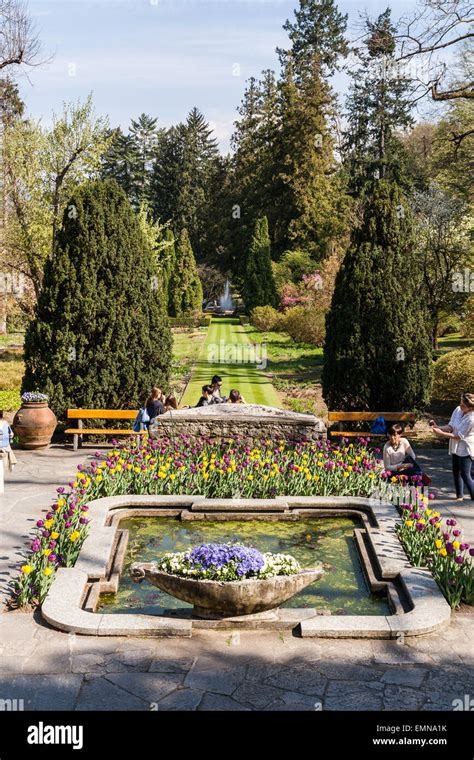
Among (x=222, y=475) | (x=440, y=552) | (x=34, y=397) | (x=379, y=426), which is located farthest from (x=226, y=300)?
(x=440, y=552)

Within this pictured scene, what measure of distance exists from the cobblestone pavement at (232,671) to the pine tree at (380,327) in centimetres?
818

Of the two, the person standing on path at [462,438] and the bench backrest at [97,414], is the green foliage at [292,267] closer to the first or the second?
the bench backrest at [97,414]

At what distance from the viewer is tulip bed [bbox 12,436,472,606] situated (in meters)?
9.39

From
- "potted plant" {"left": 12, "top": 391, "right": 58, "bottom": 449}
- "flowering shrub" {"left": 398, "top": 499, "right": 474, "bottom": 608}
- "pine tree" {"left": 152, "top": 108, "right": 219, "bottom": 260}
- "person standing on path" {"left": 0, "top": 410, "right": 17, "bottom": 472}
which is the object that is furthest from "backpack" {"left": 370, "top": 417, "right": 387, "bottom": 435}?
"pine tree" {"left": 152, "top": 108, "right": 219, "bottom": 260}

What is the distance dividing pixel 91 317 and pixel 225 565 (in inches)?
346

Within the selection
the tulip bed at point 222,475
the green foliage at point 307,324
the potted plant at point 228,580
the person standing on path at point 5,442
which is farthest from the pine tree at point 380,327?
the green foliage at point 307,324

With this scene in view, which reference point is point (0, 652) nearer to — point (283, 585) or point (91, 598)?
point (91, 598)

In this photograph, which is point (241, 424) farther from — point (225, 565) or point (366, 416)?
point (225, 565)

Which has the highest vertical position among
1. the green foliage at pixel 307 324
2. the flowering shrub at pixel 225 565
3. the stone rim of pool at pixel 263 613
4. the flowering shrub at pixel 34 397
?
the green foliage at pixel 307 324

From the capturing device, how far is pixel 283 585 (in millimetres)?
6820

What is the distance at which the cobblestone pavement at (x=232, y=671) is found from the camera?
5.52 meters

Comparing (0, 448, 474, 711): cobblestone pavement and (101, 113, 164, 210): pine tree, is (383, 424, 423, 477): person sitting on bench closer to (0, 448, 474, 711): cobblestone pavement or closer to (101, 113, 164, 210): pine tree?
(0, 448, 474, 711): cobblestone pavement
